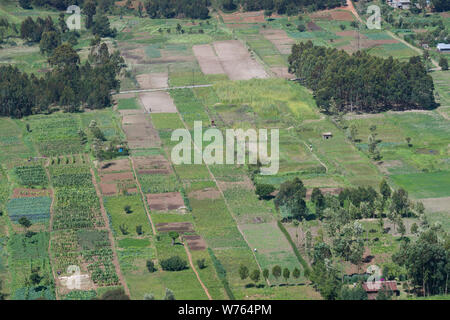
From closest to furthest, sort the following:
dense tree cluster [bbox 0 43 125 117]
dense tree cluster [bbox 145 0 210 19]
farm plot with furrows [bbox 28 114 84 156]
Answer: farm plot with furrows [bbox 28 114 84 156] < dense tree cluster [bbox 0 43 125 117] < dense tree cluster [bbox 145 0 210 19]

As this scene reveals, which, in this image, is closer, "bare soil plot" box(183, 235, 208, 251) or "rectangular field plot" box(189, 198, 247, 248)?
"bare soil plot" box(183, 235, 208, 251)

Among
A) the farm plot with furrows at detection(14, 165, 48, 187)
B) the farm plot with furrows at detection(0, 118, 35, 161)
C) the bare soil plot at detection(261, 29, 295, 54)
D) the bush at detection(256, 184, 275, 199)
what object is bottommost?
the farm plot with furrows at detection(0, 118, 35, 161)

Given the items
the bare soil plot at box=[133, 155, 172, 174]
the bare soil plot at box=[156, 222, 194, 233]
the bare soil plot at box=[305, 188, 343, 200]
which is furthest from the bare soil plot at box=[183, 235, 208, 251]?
the bare soil plot at box=[133, 155, 172, 174]

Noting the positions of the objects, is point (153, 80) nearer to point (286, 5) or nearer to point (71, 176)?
point (71, 176)

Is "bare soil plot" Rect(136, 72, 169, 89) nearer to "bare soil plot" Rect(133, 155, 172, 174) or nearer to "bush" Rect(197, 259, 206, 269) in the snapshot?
"bare soil plot" Rect(133, 155, 172, 174)

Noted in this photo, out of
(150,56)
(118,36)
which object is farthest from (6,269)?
(118,36)

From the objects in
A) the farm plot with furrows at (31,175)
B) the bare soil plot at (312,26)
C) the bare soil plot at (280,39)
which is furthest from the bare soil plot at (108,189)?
the bare soil plot at (312,26)

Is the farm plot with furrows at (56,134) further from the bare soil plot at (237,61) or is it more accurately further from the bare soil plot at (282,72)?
the bare soil plot at (282,72)
